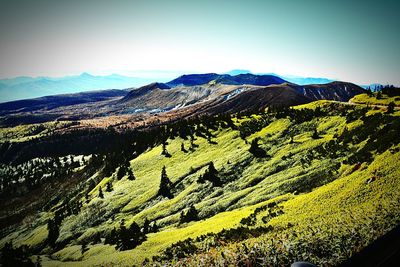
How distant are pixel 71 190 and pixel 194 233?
106641mm

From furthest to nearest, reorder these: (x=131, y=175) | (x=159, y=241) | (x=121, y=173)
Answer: (x=121, y=173) < (x=131, y=175) < (x=159, y=241)

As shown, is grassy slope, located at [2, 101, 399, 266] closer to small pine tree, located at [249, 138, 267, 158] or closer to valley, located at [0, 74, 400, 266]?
valley, located at [0, 74, 400, 266]

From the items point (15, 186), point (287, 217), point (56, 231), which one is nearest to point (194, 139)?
point (56, 231)

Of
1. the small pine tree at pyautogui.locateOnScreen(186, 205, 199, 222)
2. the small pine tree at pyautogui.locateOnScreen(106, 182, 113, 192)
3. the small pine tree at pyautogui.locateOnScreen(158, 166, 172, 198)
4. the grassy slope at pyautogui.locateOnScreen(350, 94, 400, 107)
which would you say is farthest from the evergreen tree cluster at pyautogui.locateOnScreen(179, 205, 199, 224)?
the grassy slope at pyautogui.locateOnScreen(350, 94, 400, 107)

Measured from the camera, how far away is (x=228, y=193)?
63812mm

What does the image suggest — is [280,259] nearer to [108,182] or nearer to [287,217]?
[287,217]

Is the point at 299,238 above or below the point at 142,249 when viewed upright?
above

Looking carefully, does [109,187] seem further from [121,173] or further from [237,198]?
[237,198]

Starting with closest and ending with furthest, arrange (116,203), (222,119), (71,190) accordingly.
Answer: (116,203) → (222,119) → (71,190)

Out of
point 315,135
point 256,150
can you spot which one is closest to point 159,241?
point 256,150

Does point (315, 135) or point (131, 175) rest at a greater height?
point (315, 135)

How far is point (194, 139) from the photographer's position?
110812mm

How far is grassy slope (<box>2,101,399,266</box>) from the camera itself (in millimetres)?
32188

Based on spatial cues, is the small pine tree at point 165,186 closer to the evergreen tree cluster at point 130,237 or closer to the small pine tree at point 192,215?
the evergreen tree cluster at point 130,237
